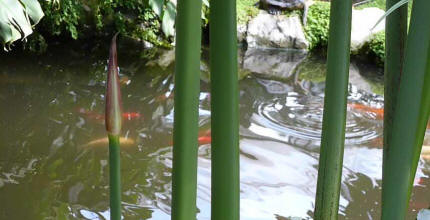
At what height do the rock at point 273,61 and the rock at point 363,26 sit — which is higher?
the rock at point 363,26

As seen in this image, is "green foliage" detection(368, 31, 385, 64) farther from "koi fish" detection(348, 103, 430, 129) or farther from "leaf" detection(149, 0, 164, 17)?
"leaf" detection(149, 0, 164, 17)

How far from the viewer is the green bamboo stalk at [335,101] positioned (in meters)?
0.32

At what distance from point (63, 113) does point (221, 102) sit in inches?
124

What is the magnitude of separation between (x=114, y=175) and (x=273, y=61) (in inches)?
182

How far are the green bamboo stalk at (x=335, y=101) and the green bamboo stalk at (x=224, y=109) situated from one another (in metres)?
0.09

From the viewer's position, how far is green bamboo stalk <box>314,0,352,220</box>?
12.8 inches

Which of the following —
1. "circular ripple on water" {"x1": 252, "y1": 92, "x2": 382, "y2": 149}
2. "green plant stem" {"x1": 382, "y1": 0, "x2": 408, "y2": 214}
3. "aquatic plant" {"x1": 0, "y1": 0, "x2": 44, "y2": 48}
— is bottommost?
"circular ripple on water" {"x1": 252, "y1": 92, "x2": 382, "y2": 149}

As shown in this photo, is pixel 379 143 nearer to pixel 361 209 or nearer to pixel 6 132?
pixel 361 209

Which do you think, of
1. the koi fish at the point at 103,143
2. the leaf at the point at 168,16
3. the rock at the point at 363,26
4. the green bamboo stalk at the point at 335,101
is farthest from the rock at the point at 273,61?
the green bamboo stalk at the point at 335,101

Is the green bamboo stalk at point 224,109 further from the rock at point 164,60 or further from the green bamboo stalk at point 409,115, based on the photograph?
the rock at point 164,60

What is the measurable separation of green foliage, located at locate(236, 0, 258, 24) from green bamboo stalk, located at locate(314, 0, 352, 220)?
5.00 m

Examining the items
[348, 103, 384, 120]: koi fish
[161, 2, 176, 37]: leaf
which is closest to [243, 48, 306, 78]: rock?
[348, 103, 384, 120]: koi fish

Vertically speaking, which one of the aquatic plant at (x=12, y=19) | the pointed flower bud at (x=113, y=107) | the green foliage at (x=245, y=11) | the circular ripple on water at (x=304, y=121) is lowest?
the circular ripple on water at (x=304, y=121)

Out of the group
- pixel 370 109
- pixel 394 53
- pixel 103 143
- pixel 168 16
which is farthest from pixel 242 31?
pixel 394 53
